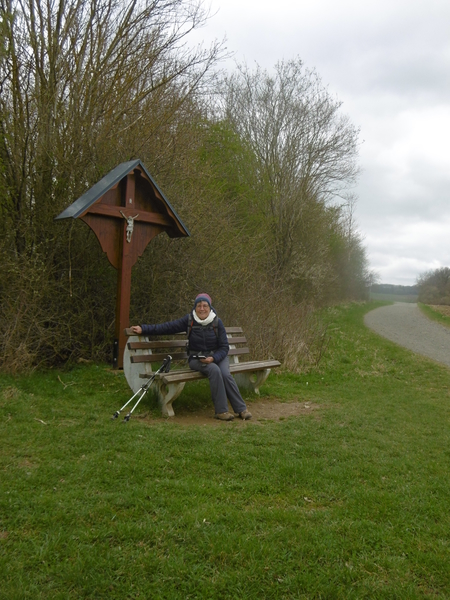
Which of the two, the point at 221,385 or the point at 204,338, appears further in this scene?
the point at 204,338

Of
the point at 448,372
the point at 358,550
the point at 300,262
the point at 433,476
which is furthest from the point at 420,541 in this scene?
the point at 300,262

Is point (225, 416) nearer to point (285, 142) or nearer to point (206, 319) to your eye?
point (206, 319)

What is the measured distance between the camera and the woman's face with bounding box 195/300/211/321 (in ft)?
21.1

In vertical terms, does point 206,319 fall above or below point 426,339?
above

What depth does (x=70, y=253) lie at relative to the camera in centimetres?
838

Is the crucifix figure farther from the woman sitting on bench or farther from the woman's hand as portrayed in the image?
the woman's hand

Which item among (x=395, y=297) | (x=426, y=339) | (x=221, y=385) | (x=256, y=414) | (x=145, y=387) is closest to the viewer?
(x=145, y=387)

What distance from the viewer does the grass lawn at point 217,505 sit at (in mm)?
2771

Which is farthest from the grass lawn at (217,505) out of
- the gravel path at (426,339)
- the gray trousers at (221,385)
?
the gravel path at (426,339)

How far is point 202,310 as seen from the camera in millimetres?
6441

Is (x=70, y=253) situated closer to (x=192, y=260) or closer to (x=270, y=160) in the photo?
(x=192, y=260)

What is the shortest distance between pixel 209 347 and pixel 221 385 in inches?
22.5

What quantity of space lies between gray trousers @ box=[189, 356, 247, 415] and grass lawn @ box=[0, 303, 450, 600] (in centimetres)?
42

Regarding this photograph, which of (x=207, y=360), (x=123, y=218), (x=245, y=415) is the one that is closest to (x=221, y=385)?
(x=207, y=360)
